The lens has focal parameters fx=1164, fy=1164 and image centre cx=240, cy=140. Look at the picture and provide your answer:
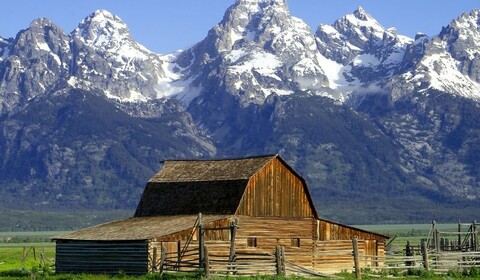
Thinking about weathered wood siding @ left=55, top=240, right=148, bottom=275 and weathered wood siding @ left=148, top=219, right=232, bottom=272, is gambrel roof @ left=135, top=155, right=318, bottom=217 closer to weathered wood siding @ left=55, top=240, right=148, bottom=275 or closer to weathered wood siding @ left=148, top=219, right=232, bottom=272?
weathered wood siding @ left=148, top=219, right=232, bottom=272

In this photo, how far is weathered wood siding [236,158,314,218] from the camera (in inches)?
3098

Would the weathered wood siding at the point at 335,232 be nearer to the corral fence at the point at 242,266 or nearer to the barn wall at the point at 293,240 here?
the barn wall at the point at 293,240

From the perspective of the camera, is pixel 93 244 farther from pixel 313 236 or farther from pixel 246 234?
pixel 313 236

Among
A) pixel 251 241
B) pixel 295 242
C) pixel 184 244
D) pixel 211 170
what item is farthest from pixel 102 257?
pixel 295 242

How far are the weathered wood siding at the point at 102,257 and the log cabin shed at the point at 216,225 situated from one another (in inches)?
2.5

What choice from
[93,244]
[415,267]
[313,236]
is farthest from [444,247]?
[93,244]

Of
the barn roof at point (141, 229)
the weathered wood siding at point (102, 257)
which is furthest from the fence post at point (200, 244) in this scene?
the weathered wood siding at point (102, 257)

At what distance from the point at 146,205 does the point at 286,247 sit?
11.0m

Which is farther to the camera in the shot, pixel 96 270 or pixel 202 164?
pixel 202 164

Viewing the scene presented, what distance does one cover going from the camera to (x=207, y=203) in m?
79.2

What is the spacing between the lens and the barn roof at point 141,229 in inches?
2874

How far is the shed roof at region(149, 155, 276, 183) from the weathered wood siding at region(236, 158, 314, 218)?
810 mm

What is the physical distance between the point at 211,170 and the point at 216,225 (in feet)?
27.9

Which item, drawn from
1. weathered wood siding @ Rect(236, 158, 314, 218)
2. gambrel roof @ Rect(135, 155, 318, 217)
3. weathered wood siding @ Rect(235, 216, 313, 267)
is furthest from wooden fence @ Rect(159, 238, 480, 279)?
gambrel roof @ Rect(135, 155, 318, 217)
